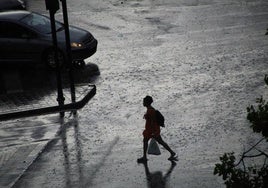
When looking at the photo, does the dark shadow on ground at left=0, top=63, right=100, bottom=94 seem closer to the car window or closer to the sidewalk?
the sidewalk

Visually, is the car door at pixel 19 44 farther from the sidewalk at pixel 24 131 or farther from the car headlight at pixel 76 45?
the sidewalk at pixel 24 131

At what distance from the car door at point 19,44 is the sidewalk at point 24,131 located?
2.06m

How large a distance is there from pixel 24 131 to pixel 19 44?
4.94m

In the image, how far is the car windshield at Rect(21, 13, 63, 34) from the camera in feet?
65.3

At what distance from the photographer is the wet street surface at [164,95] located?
1273cm

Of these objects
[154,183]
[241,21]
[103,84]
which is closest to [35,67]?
[103,84]

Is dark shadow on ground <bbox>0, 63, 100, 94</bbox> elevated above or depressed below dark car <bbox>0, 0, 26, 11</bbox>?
below

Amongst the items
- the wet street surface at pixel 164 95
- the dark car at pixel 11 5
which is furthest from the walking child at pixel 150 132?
the dark car at pixel 11 5

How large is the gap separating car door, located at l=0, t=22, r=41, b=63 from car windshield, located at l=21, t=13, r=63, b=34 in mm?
253

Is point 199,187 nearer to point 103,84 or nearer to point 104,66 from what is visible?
point 103,84

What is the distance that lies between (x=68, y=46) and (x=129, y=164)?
17.6 ft

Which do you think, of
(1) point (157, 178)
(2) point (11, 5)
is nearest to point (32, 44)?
(2) point (11, 5)

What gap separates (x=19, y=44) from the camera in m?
19.7

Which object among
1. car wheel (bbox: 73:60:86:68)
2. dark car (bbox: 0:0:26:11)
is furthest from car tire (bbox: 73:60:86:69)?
dark car (bbox: 0:0:26:11)
